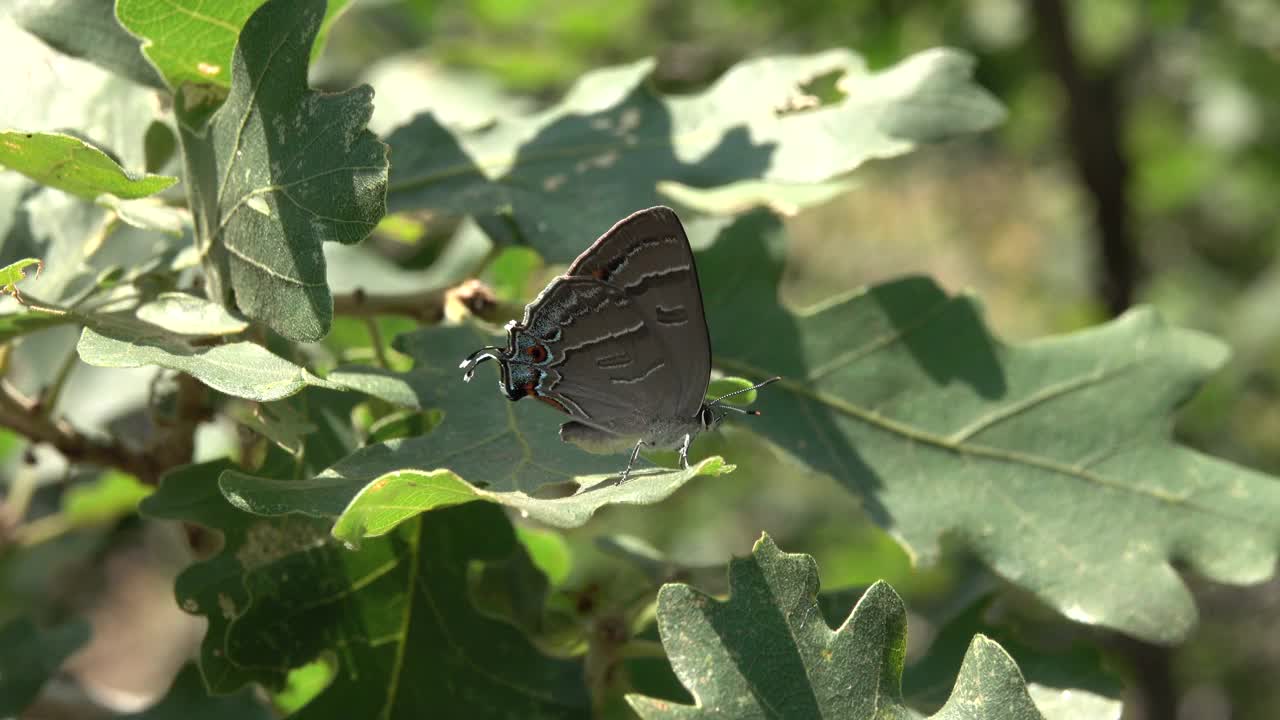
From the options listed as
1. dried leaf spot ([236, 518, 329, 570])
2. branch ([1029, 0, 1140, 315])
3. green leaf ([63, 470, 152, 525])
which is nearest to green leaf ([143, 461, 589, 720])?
dried leaf spot ([236, 518, 329, 570])

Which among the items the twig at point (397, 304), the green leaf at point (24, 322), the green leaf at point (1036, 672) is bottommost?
the green leaf at point (1036, 672)

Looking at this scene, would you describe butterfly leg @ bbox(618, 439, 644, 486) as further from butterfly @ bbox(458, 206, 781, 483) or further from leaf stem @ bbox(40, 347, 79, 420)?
leaf stem @ bbox(40, 347, 79, 420)

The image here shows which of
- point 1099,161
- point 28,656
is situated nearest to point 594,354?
point 28,656

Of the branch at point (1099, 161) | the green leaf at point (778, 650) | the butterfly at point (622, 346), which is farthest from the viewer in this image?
the branch at point (1099, 161)

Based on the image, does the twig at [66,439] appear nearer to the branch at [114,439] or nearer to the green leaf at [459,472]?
the branch at [114,439]

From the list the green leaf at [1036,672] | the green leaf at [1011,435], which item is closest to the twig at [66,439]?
the green leaf at [1011,435]

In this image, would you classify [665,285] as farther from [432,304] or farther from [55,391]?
[55,391]
